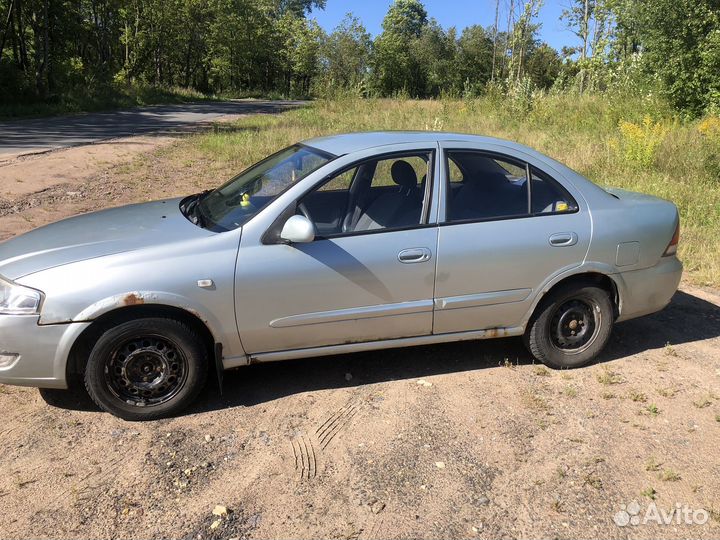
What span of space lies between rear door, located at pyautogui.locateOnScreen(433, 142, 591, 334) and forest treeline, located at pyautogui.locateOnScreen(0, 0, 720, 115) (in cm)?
1210

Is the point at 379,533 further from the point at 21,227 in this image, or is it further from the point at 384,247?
the point at 21,227

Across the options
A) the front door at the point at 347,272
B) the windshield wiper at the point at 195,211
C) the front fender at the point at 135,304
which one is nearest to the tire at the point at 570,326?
the front door at the point at 347,272

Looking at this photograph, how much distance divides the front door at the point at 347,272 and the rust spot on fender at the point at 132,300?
0.54 meters

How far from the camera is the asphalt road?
47.3 ft

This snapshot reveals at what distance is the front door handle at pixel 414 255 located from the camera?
12.8ft

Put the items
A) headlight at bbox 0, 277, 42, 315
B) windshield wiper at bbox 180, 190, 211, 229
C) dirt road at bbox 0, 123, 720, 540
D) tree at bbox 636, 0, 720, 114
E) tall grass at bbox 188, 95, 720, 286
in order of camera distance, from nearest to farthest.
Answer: dirt road at bbox 0, 123, 720, 540 → headlight at bbox 0, 277, 42, 315 → windshield wiper at bbox 180, 190, 211, 229 → tall grass at bbox 188, 95, 720, 286 → tree at bbox 636, 0, 720, 114

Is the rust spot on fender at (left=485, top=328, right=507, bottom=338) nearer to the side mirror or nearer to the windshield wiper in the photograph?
the side mirror

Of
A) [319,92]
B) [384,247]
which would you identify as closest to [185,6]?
[319,92]

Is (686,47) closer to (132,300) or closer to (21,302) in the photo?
(132,300)

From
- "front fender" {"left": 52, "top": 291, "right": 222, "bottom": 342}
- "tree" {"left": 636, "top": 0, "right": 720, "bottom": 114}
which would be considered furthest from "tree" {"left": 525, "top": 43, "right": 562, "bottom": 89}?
"front fender" {"left": 52, "top": 291, "right": 222, "bottom": 342}

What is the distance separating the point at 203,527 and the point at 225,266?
1.45 metres

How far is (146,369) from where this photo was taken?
3.60 m

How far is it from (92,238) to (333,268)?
1.52 metres

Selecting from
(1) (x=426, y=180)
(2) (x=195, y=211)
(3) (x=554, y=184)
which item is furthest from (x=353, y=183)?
(3) (x=554, y=184)
